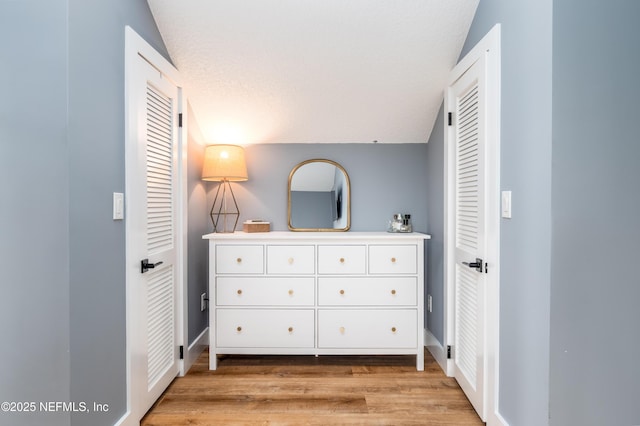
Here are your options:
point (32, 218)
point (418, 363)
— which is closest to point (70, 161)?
point (32, 218)

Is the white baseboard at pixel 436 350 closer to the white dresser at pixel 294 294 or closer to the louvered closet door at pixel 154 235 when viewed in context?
the white dresser at pixel 294 294

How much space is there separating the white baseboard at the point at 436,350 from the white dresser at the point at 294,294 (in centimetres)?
18

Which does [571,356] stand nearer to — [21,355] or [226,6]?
[21,355]

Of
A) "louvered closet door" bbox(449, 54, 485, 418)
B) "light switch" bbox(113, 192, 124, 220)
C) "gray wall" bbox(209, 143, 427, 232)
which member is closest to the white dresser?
"louvered closet door" bbox(449, 54, 485, 418)

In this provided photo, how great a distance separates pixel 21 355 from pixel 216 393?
1127 mm

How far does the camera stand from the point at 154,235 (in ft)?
6.62

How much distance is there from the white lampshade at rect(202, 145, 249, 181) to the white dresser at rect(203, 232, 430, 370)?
51cm

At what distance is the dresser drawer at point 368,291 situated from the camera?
248cm

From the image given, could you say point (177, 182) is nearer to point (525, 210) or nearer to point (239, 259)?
point (239, 259)

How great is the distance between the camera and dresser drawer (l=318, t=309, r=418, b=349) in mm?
2473

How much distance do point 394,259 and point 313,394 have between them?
101 centimetres

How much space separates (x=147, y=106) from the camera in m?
1.95

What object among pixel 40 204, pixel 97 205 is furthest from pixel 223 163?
pixel 40 204

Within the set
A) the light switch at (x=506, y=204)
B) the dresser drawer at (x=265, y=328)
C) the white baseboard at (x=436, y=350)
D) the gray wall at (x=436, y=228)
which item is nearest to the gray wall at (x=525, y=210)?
the light switch at (x=506, y=204)
